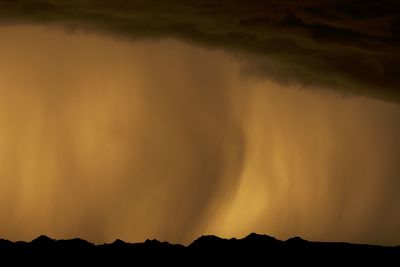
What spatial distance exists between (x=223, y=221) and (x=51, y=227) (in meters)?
3.87

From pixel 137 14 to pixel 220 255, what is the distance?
597cm

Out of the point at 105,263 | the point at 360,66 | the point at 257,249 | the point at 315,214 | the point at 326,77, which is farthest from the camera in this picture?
the point at 315,214

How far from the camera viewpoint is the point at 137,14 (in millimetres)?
14969

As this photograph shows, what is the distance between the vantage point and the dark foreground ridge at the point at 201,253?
10.4m

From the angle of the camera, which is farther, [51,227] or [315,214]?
[315,214]

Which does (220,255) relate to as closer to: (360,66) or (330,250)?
(330,250)

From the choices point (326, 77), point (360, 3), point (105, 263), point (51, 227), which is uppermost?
point (360, 3)

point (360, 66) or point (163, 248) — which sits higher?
point (360, 66)

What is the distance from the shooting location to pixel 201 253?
10.8 m

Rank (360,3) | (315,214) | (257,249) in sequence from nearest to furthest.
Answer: (257,249)
(360,3)
(315,214)

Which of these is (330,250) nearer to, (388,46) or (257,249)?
(257,249)

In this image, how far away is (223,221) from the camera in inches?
A: 696

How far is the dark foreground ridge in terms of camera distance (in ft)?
34.0

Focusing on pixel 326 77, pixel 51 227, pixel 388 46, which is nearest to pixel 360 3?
pixel 388 46
